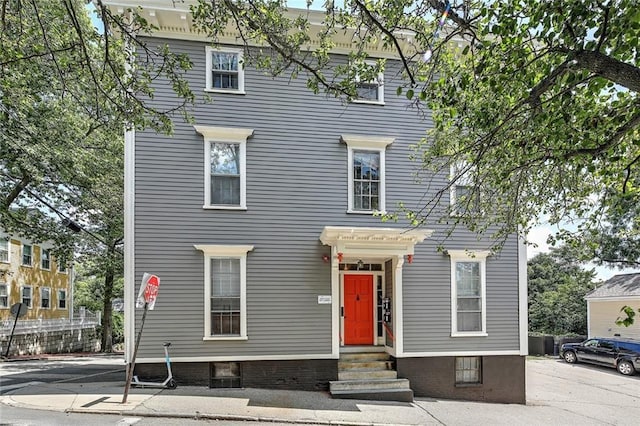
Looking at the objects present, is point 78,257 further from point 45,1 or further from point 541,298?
point 541,298

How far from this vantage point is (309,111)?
9.80m

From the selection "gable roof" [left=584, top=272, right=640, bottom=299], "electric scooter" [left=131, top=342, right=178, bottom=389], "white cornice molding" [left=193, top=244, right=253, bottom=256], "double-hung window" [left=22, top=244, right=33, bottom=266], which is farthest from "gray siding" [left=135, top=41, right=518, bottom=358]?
"double-hung window" [left=22, top=244, right=33, bottom=266]

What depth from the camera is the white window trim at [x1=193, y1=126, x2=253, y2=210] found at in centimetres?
916

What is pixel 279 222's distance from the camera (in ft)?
30.8

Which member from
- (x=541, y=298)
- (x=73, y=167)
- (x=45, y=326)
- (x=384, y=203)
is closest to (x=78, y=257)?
(x=45, y=326)

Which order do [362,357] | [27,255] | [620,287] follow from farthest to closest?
[27,255] < [620,287] < [362,357]

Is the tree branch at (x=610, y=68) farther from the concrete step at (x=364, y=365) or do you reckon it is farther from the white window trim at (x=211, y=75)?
the concrete step at (x=364, y=365)

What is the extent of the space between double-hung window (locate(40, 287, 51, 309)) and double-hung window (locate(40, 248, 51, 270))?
146 cm

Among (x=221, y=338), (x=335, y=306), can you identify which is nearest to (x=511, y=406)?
(x=335, y=306)

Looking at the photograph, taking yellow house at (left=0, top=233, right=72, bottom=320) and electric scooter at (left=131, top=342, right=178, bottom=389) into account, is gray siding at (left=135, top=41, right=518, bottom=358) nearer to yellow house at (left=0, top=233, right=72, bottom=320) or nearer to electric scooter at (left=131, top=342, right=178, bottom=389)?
electric scooter at (left=131, top=342, right=178, bottom=389)

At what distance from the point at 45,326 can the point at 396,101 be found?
66.9 ft

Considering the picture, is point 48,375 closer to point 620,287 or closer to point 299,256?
point 299,256

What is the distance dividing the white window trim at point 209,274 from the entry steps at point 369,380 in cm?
245

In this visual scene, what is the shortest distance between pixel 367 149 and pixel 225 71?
13.0ft
